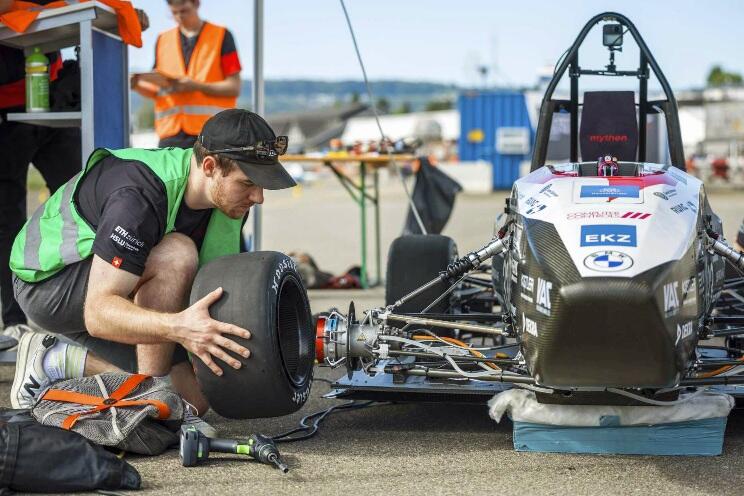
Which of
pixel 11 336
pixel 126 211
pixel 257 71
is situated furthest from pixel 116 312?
pixel 257 71

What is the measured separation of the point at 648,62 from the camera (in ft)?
15.6

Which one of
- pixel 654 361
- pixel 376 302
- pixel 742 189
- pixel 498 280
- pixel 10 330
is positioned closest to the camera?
pixel 654 361

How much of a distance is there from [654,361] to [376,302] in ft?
14.5

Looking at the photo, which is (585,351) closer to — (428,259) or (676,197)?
(676,197)

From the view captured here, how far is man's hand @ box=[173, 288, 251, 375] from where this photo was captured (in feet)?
11.4

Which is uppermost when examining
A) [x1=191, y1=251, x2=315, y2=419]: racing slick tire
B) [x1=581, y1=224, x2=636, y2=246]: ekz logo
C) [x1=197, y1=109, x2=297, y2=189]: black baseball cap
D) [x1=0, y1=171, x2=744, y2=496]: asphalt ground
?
[x1=197, y1=109, x2=297, y2=189]: black baseball cap

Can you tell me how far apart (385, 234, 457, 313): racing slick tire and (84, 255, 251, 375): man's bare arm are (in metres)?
1.39

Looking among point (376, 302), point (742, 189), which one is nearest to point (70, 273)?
point (376, 302)

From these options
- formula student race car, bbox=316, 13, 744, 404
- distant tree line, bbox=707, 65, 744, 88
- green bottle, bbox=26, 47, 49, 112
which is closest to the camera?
formula student race car, bbox=316, 13, 744, 404

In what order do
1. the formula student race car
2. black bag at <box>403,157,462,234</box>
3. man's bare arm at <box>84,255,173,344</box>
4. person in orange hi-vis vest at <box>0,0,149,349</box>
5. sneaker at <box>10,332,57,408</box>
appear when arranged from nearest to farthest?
1. the formula student race car
2. man's bare arm at <box>84,255,173,344</box>
3. sneaker at <box>10,332,57,408</box>
4. person in orange hi-vis vest at <box>0,0,149,349</box>
5. black bag at <box>403,157,462,234</box>

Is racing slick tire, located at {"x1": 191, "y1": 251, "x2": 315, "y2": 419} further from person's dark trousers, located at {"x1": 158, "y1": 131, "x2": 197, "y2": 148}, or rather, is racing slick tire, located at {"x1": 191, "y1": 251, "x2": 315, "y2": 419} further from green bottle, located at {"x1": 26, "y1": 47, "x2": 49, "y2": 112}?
person's dark trousers, located at {"x1": 158, "y1": 131, "x2": 197, "y2": 148}

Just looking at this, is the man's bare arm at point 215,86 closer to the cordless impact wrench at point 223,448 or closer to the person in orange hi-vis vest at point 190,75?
the person in orange hi-vis vest at point 190,75

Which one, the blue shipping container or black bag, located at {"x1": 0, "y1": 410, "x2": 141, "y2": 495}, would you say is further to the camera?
the blue shipping container

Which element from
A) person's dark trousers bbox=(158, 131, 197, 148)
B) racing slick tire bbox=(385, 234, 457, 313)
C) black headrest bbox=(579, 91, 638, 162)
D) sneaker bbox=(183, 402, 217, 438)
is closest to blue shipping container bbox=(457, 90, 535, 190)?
person's dark trousers bbox=(158, 131, 197, 148)
